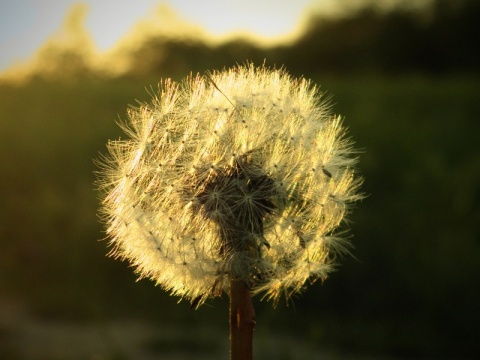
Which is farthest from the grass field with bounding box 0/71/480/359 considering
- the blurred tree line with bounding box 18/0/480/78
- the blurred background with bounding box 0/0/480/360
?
the blurred tree line with bounding box 18/0/480/78

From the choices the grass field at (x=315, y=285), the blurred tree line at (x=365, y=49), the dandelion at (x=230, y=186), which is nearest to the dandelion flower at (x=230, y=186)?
the dandelion at (x=230, y=186)

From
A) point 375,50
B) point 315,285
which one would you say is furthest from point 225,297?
point 375,50

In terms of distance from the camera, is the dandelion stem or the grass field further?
the grass field

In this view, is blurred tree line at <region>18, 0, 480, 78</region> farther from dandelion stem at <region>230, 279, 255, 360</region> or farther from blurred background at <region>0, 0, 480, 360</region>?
dandelion stem at <region>230, 279, 255, 360</region>

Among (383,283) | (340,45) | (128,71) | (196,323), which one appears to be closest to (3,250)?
(196,323)

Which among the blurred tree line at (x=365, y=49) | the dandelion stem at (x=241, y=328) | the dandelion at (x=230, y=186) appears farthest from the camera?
the blurred tree line at (x=365, y=49)

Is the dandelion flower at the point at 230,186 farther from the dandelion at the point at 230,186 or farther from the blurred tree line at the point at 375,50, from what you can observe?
the blurred tree line at the point at 375,50

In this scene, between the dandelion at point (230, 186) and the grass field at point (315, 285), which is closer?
the dandelion at point (230, 186)

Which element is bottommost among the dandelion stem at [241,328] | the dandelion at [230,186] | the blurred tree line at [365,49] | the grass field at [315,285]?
the dandelion stem at [241,328]
